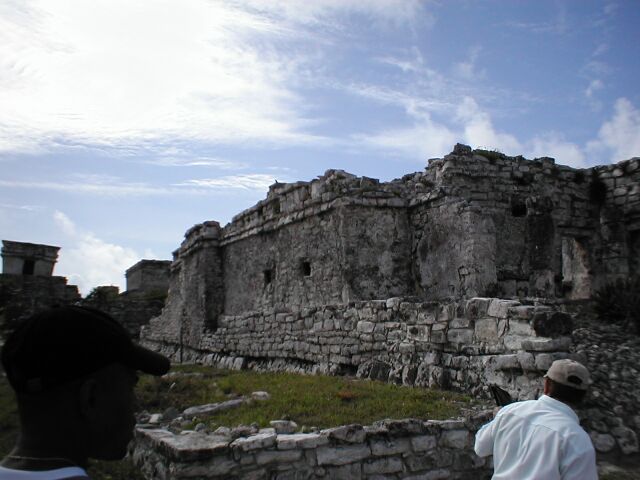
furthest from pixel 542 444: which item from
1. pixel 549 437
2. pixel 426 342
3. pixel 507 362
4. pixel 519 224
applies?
pixel 519 224

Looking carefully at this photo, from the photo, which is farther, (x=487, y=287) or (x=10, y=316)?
(x=10, y=316)

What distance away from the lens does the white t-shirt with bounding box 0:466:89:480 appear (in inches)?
59.9

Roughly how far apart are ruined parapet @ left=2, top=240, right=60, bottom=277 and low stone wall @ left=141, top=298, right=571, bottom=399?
67.1 feet

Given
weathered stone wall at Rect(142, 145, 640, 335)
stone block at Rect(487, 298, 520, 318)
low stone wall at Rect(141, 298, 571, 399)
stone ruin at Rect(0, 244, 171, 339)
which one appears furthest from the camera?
stone ruin at Rect(0, 244, 171, 339)

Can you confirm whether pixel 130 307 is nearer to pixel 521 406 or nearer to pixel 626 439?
pixel 626 439

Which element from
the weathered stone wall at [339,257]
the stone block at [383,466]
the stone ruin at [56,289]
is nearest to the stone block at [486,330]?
the stone block at [383,466]

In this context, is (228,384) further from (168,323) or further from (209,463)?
(168,323)

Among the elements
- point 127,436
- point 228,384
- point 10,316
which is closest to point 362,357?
point 228,384

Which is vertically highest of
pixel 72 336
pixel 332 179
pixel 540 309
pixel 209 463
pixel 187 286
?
pixel 332 179

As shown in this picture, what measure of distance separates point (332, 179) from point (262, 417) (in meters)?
6.37

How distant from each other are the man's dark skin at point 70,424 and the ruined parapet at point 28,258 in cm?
2839

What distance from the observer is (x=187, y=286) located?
56.1 feet

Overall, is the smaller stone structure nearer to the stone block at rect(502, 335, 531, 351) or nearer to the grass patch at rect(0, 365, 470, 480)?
the grass patch at rect(0, 365, 470, 480)

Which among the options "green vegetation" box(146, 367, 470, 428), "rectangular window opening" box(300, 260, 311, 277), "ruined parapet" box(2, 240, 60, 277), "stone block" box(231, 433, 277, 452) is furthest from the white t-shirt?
"ruined parapet" box(2, 240, 60, 277)
